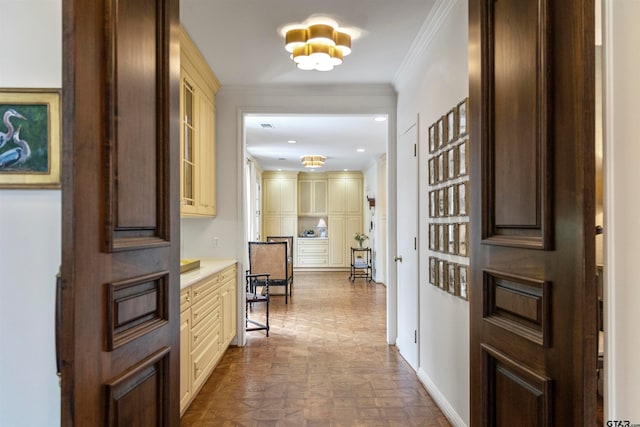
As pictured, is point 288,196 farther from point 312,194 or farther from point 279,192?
point 312,194

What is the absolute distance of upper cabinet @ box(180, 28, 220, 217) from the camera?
3064mm

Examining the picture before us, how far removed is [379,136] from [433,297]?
3.90 meters

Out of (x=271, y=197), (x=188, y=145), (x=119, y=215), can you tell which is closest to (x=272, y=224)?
(x=271, y=197)

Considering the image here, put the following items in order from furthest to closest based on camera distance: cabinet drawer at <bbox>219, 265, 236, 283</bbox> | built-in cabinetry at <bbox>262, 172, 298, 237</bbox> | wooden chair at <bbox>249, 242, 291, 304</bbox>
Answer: built-in cabinetry at <bbox>262, 172, 298, 237</bbox> < wooden chair at <bbox>249, 242, 291, 304</bbox> < cabinet drawer at <bbox>219, 265, 236, 283</bbox>

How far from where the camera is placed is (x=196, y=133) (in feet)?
11.3

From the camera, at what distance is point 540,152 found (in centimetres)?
100

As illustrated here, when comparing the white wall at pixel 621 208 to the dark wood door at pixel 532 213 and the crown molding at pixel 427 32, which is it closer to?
the dark wood door at pixel 532 213

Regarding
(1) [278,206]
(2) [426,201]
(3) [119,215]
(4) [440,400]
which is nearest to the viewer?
(3) [119,215]

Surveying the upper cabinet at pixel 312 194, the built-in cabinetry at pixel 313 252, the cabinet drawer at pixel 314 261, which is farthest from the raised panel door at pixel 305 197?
the cabinet drawer at pixel 314 261

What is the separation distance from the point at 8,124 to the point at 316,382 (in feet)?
8.69

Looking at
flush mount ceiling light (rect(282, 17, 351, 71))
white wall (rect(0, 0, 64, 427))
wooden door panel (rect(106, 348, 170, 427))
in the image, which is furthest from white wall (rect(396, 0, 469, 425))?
white wall (rect(0, 0, 64, 427))

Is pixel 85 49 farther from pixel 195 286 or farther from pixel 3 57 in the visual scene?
pixel 195 286

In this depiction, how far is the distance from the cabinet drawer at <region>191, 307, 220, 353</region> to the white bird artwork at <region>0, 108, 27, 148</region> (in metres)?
1.61

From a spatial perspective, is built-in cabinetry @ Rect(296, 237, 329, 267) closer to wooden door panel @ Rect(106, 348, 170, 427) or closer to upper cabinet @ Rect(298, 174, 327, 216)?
upper cabinet @ Rect(298, 174, 327, 216)
